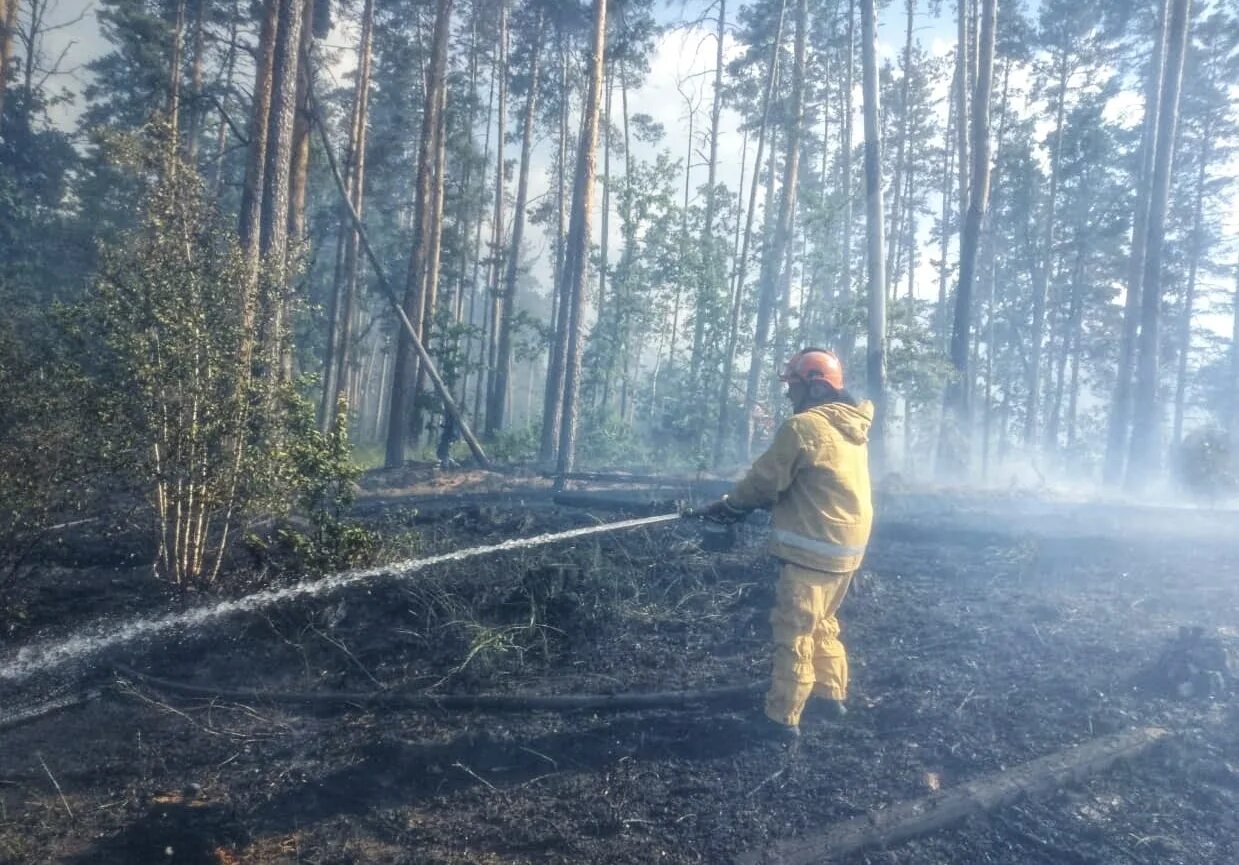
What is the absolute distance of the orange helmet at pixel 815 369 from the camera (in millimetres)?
4766

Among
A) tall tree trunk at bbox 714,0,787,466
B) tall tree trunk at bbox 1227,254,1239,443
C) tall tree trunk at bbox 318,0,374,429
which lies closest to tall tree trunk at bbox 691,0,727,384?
tall tree trunk at bbox 714,0,787,466

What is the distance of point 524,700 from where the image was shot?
4.82 metres

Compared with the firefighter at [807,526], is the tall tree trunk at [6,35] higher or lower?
higher

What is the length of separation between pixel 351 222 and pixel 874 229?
11.0 meters

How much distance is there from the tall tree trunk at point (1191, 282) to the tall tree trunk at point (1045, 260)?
537cm

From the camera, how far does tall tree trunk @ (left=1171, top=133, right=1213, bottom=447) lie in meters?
31.2

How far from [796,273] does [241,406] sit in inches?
1164

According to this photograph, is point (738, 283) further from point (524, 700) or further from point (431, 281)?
point (524, 700)

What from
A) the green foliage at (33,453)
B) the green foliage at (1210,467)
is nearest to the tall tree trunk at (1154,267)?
the green foliage at (1210,467)

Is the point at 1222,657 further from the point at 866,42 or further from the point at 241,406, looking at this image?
the point at 866,42

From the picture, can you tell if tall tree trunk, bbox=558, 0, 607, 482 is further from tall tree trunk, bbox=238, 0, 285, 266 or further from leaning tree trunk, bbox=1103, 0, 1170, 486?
leaning tree trunk, bbox=1103, 0, 1170, 486

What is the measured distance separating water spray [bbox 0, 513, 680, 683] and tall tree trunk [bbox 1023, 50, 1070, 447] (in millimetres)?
31305

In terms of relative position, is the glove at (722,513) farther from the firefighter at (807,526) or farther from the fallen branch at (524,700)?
the fallen branch at (524,700)

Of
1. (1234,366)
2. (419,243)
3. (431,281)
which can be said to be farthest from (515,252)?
Answer: (1234,366)
